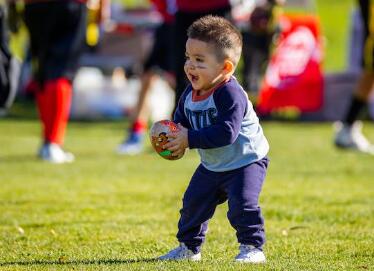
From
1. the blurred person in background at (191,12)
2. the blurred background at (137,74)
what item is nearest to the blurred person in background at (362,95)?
the blurred person in background at (191,12)

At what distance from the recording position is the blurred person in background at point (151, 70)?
841 cm

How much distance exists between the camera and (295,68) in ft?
37.1

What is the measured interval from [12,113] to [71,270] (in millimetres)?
7990

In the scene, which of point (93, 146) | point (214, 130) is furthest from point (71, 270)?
point (93, 146)

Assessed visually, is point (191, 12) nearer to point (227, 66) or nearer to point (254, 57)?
point (254, 57)

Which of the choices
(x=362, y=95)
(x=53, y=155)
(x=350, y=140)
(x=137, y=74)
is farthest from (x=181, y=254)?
(x=137, y=74)

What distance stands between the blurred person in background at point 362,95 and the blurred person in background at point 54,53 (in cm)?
232

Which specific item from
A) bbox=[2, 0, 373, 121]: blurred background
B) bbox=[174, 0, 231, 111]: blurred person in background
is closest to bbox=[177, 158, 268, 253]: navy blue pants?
bbox=[174, 0, 231, 111]: blurred person in background

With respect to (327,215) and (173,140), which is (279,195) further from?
(173,140)

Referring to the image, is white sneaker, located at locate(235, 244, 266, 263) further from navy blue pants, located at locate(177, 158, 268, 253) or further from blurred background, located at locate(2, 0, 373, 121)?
blurred background, located at locate(2, 0, 373, 121)

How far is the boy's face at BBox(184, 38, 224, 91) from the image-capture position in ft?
12.9

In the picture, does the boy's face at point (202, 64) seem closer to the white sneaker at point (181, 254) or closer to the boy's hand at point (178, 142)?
the boy's hand at point (178, 142)

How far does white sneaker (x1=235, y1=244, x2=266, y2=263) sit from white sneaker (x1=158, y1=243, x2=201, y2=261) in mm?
193

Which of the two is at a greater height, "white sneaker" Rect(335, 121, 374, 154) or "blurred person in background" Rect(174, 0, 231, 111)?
"blurred person in background" Rect(174, 0, 231, 111)
